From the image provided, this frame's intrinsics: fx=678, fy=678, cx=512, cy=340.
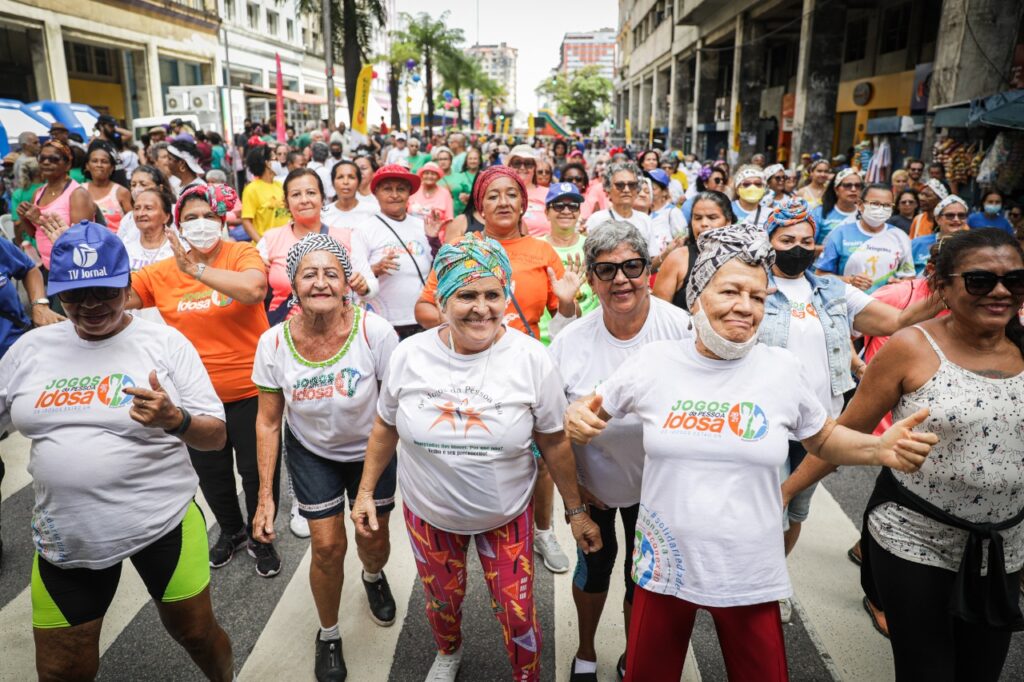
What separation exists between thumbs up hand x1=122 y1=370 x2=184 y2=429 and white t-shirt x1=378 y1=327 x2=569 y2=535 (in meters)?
0.83

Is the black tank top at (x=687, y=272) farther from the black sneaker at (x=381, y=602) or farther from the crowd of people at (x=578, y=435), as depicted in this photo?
the black sneaker at (x=381, y=602)

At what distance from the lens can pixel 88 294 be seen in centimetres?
260

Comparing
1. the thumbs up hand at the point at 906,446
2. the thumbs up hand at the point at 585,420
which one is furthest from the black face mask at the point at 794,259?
the thumbs up hand at the point at 585,420

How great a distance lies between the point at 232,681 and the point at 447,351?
6.30 feet

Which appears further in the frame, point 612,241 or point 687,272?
point 687,272

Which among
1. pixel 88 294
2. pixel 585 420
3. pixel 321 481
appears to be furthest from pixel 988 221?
pixel 88 294

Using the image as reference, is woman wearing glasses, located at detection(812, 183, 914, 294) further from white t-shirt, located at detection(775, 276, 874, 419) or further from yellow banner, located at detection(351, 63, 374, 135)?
yellow banner, located at detection(351, 63, 374, 135)

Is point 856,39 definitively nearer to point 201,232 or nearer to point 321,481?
point 201,232

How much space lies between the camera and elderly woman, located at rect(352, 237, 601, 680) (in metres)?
2.69

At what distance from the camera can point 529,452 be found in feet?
9.53

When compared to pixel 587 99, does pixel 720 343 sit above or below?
below

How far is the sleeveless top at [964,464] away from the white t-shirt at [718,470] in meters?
0.42

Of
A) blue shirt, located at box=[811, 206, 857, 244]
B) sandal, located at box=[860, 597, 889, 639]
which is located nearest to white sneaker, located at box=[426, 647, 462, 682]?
sandal, located at box=[860, 597, 889, 639]

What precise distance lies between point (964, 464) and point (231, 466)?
378cm
